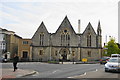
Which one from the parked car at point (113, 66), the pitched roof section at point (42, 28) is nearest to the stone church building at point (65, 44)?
the pitched roof section at point (42, 28)

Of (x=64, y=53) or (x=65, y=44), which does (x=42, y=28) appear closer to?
(x=65, y=44)

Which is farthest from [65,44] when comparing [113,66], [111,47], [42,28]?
[113,66]

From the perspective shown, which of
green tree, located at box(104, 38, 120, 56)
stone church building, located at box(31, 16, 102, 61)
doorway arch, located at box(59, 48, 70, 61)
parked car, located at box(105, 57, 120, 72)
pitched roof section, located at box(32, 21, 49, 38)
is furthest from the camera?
green tree, located at box(104, 38, 120, 56)

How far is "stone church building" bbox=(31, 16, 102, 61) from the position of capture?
161ft

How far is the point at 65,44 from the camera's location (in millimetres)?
50000

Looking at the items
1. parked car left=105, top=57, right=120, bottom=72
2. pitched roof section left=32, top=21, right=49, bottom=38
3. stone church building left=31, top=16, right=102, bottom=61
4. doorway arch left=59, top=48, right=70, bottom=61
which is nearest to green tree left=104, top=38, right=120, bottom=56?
stone church building left=31, top=16, right=102, bottom=61

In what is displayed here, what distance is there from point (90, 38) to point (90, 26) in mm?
3598

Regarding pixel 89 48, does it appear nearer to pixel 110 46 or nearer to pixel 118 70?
pixel 110 46

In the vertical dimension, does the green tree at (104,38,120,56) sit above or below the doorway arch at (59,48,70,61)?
above

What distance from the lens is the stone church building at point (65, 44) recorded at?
4903 centimetres

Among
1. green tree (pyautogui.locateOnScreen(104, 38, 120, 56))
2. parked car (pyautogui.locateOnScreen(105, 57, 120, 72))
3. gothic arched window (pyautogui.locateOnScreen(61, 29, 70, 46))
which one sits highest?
gothic arched window (pyautogui.locateOnScreen(61, 29, 70, 46))

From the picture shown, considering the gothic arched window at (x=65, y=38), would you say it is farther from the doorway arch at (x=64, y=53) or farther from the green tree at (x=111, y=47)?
the green tree at (x=111, y=47)

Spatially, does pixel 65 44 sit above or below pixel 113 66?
above

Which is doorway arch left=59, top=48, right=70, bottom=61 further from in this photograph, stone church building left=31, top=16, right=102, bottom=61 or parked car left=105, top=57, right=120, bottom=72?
parked car left=105, top=57, right=120, bottom=72
